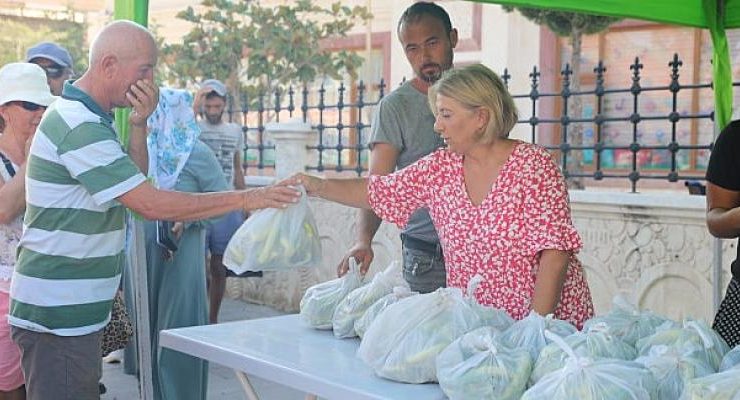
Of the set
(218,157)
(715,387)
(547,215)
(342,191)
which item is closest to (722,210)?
(547,215)

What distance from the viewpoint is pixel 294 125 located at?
808 centimetres

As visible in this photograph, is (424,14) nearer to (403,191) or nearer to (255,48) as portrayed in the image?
(403,191)

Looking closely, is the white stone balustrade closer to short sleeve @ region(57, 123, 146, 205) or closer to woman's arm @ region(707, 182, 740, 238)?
woman's arm @ region(707, 182, 740, 238)

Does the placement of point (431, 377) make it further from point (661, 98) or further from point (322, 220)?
point (661, 98)

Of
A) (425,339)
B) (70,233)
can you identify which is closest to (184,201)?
(70,233)

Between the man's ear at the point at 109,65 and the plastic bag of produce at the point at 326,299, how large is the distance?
37.0 inches

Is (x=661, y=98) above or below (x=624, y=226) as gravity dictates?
above

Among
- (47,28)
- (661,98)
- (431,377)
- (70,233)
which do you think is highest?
(47,28)

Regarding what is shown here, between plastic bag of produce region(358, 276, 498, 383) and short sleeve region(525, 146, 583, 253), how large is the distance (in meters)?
0.41

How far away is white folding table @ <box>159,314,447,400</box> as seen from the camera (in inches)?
87.1

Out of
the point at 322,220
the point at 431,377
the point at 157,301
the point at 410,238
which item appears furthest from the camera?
the point at 322,220

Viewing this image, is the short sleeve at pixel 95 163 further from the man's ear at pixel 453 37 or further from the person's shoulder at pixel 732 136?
the person's shoulder at pixel 732 136

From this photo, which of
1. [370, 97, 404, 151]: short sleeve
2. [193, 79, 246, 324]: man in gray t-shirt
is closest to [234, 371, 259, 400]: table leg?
[370, 97, 404, 151]: short sleeve

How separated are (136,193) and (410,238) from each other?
1.19 m
